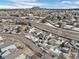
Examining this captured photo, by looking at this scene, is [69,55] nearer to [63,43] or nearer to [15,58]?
[63,43]

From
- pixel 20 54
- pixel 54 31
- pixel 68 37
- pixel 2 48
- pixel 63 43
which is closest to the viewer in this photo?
pixel 20 54

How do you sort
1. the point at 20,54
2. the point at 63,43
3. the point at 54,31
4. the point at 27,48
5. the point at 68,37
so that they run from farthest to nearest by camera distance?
the point at 54,31 → the point at 68,37 → the point at 63,43 → the point at 27,48 → the point at 20,54

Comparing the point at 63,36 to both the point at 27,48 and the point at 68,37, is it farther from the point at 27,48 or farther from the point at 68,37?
the point at 27,48

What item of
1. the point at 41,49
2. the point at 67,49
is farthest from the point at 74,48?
the point at 41,49

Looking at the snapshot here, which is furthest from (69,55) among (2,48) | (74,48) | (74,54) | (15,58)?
(2,48)

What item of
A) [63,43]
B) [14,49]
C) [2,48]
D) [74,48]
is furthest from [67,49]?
[2,48]

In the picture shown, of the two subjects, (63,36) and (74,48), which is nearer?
(74,48)

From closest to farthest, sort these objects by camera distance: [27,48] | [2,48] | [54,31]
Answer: [2,48] < [27,48] < [54,31]

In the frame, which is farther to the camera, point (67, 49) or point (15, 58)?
point (67, 49)

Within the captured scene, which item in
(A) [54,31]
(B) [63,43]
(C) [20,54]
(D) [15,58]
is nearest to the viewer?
(D) [15,58]
